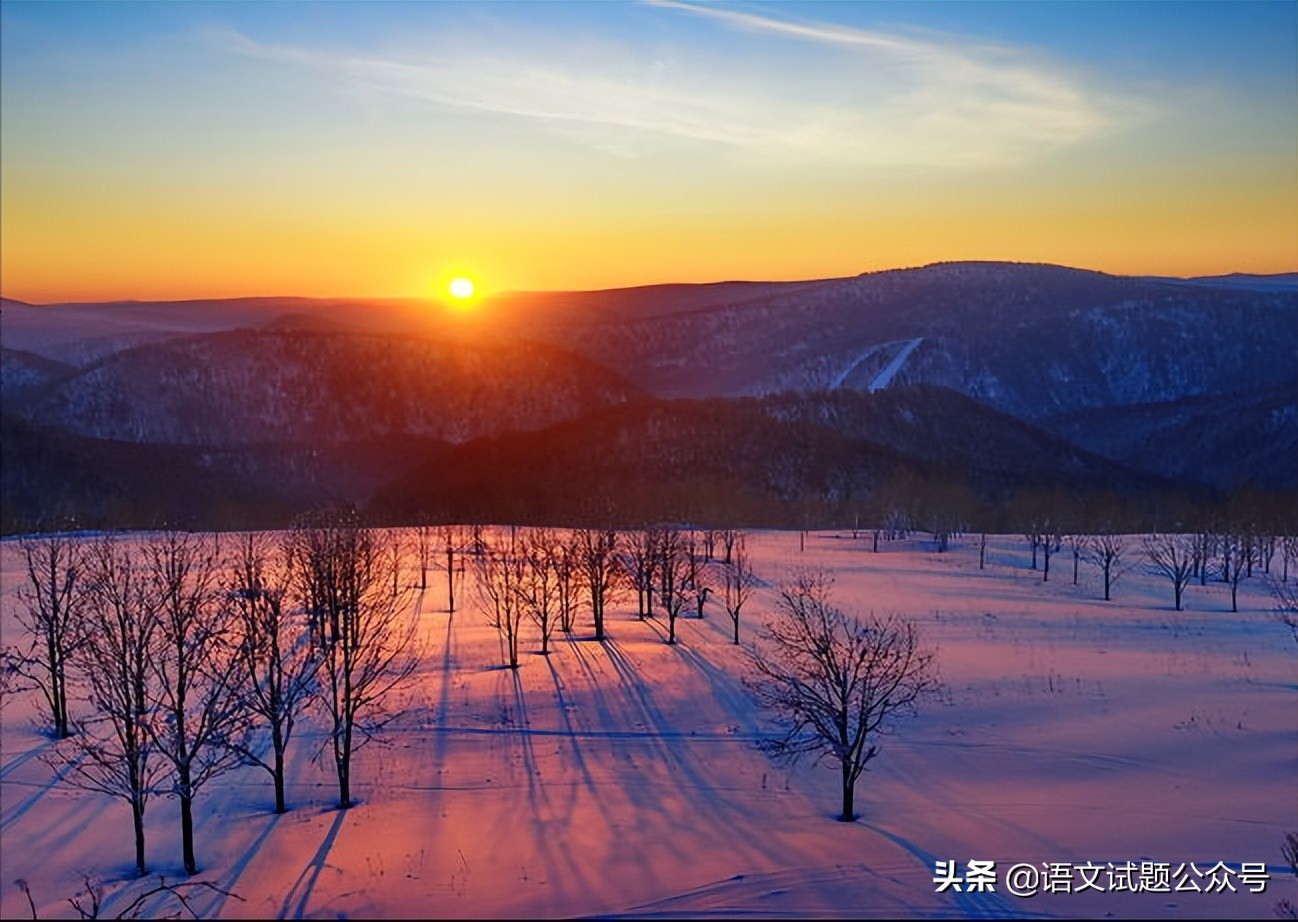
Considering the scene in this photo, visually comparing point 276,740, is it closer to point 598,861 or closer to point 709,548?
point 598,861

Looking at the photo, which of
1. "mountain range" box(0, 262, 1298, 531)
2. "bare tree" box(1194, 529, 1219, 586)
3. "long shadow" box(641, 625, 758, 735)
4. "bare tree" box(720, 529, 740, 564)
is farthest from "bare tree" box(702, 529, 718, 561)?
"bare tree" box(1194, 529, 1219, 586)

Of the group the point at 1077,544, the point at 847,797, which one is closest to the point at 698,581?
the point at 847,797

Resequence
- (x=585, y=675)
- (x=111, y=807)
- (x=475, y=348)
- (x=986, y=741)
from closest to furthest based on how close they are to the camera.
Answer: (x=111, y=807) → (x=986, y=741) → (x=585, y=675) → (x=475, y=348)

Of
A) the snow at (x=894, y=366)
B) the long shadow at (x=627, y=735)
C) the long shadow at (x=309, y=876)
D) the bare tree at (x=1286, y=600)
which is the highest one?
the snow at (x=894, y=366)

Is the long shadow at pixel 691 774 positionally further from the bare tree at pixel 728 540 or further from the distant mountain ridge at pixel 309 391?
the distant mountain ridge at pixel 309 391

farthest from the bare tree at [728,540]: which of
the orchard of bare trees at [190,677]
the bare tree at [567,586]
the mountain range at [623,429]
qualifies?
the orchard of bare trees at [190,677]

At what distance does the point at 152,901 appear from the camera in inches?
712

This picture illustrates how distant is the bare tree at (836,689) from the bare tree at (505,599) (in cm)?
919

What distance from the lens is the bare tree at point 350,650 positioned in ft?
82.3

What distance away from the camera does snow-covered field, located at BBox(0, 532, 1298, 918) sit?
706 inches

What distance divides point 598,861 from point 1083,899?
8723 mm

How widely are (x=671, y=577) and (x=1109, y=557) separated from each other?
27.1 m

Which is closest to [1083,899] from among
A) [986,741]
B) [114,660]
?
[986,741]

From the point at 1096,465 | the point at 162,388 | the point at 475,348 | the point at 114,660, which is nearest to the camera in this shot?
the point at 114,660
